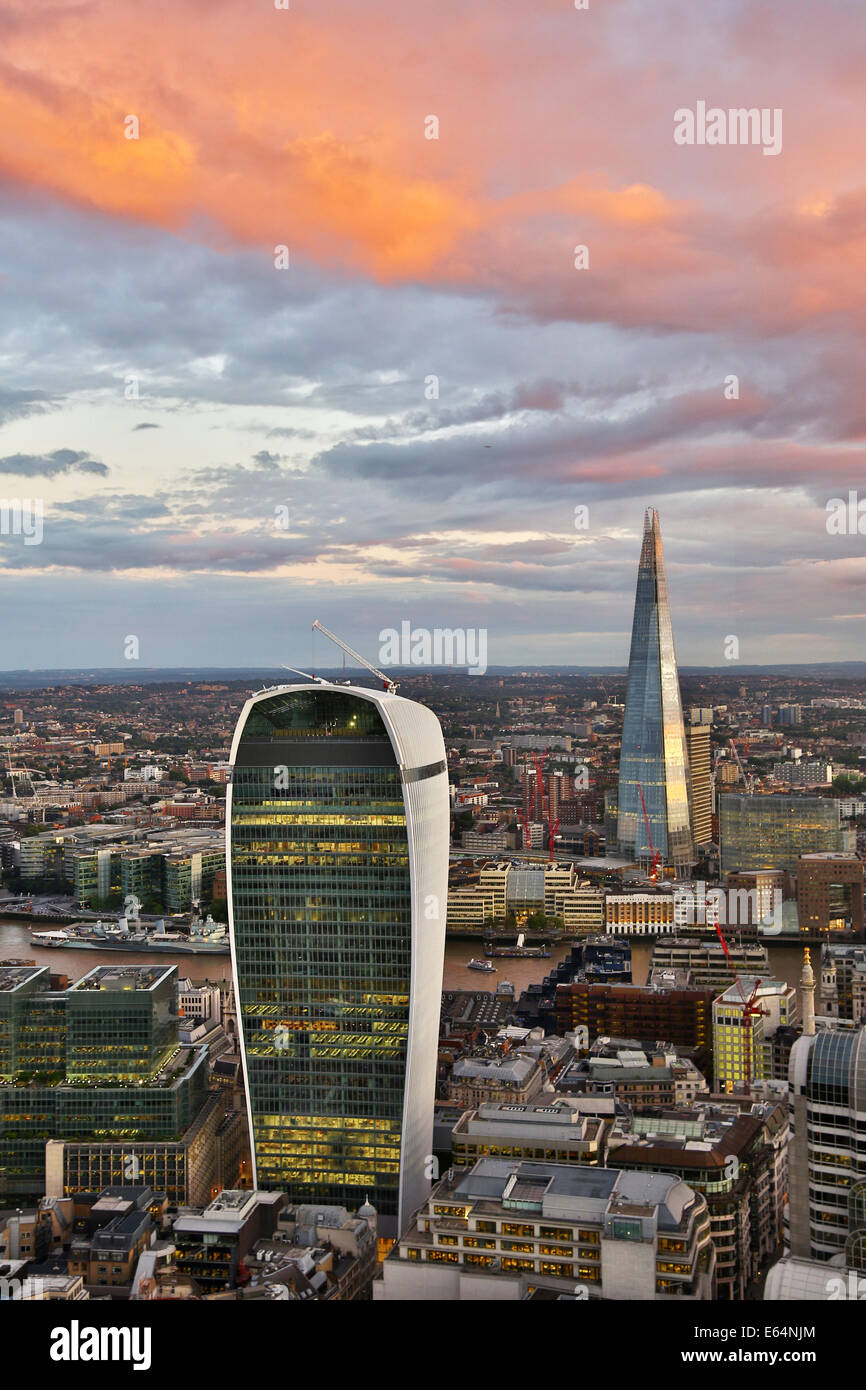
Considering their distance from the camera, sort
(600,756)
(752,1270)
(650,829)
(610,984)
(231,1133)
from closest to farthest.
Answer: (752,1270) < (231,1133) < (610,984) < (650,829) < (600,756)

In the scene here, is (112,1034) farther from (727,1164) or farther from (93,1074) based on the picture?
(727,1164)

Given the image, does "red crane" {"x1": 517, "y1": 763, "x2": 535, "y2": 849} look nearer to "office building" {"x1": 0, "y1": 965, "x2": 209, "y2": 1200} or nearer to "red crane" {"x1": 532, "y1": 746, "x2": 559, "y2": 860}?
"red crane" {"x1": 532, "y1": 746, "x2": 559, "y2": 860}

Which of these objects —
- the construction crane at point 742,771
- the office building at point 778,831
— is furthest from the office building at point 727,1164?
the construction crane at point 742,771

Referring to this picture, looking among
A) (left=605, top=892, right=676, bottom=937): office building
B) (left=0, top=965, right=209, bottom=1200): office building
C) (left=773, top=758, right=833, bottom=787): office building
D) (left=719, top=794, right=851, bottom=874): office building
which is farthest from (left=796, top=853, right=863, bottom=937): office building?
(left=0, top=965, right=209, bottom=1200): office building

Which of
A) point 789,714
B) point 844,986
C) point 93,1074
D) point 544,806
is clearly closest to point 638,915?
point 844,986

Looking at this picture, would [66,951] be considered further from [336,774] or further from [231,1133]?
[336,774]

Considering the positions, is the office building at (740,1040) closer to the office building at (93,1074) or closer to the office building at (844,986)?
the office building at (844,986)
